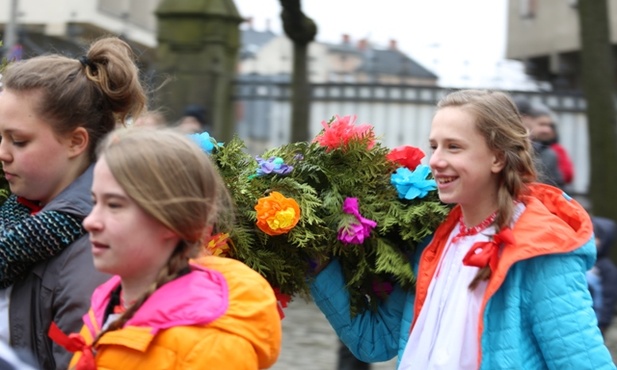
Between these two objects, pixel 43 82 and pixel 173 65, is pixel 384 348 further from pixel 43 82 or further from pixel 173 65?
pixel 173 65

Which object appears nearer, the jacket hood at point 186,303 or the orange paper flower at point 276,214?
the jacket hood at point 186,303

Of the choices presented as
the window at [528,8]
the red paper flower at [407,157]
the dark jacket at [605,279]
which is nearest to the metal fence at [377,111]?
the dark jacket at [605,279]

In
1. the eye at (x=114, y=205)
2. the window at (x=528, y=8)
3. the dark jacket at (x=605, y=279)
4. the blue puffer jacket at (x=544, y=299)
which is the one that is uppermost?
the window at (x=528, y=8)

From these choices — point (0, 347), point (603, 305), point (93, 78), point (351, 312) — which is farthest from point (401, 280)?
point (603, 305)

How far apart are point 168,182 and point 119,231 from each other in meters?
0.14

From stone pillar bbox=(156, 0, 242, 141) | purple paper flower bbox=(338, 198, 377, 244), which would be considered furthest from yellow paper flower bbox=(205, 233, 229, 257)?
stone pillar bbox=(156, 0, 242, 141)

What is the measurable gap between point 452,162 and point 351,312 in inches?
24.3

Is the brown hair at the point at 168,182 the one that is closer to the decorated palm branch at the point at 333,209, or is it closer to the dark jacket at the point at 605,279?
the decorated palm branch at the point at 333,209

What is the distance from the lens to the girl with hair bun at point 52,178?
2.35m

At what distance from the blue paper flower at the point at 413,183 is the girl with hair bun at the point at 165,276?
3.67 ft

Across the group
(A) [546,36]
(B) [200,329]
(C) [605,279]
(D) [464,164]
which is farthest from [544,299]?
(A) [546,36]

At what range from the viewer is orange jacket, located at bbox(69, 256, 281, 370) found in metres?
1.99

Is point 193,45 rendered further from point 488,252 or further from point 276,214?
point 488,252

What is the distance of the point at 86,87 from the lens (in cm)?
256
